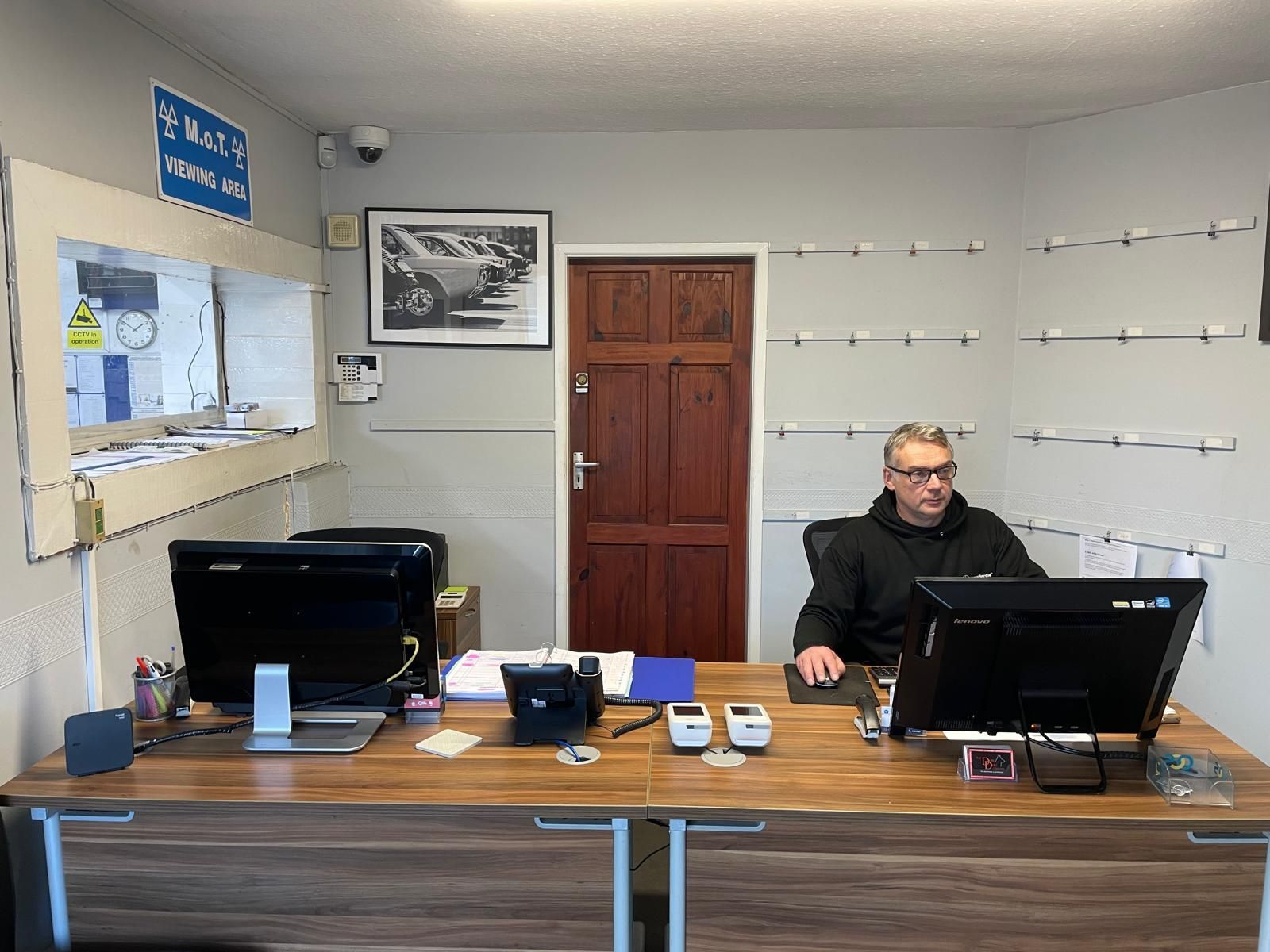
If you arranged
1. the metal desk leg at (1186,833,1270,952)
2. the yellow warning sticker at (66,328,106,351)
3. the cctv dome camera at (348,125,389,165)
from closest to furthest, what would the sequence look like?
the metal desk leg at (1186,833,1270,952) → the yellow warning sticker at (66,328,106,351) → the cctv dome camera at (348,125,389,165)

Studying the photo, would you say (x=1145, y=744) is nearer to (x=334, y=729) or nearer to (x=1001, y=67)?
(x=334, y=729)

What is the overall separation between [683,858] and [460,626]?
2.08 m

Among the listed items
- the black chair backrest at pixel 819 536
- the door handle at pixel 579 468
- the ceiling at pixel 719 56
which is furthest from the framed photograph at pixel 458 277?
the black chair backrest at pixel 819 536

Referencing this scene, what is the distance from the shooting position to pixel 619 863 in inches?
63.6

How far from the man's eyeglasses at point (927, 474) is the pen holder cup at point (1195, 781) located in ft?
3.18

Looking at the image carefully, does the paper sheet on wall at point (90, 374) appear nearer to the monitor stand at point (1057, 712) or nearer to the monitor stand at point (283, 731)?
the monitor stand at point (283, 731)

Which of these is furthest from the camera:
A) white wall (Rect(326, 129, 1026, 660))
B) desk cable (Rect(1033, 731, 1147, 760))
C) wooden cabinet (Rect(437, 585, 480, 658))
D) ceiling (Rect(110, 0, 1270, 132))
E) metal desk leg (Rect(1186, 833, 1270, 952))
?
white wall (Rect(326, 129, 1026, 660))

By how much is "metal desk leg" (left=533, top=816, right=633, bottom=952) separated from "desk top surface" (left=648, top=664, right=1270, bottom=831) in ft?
0.27

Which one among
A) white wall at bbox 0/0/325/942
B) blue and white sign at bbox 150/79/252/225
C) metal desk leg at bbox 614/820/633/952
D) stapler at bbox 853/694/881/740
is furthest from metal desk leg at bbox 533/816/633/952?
blue and white sign at bbox 150/79/252/225

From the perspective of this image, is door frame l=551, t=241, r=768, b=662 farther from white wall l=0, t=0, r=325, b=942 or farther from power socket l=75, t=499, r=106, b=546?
power socket l=75, t=499, r=106, b=546

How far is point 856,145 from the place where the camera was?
3.76 metres

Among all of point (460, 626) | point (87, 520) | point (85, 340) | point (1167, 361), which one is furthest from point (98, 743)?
point (1167, 361)

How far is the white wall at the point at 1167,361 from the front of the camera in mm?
3086

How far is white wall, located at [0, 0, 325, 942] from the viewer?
1.96 m
